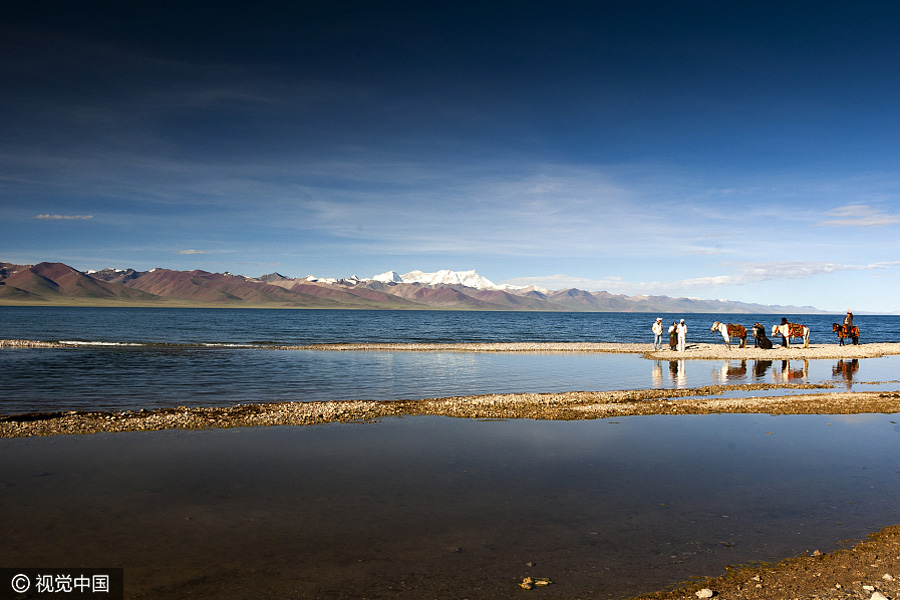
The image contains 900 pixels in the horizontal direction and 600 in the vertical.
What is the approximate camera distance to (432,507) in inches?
400

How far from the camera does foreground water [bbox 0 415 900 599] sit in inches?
302

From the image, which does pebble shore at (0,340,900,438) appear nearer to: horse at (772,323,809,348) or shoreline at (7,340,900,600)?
shoreline at (7,340,900,600)

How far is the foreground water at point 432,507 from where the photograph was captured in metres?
7.67

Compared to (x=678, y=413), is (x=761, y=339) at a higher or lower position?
higher

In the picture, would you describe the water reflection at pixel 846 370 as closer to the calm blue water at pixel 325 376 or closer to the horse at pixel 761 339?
the calm blue water at pixel 325 376

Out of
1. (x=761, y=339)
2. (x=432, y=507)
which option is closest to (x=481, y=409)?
(x=432, y=507)

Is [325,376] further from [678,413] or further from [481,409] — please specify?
[678,413]

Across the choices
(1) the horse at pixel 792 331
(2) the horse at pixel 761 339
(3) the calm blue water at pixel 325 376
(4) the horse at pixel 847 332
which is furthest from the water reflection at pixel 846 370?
(4) the horse at pixel 847 332

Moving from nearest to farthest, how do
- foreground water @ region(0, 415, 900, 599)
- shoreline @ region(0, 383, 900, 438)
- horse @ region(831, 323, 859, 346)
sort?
1. foreground water @ region(0, 415, 900, 599)
2. shoreline @ region(0, 383, 900, 438)
3. horse @ region(831, 323, 859, 346)

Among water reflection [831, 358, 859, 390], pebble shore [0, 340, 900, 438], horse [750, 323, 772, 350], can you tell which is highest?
horse [750, 323, 772, 350]

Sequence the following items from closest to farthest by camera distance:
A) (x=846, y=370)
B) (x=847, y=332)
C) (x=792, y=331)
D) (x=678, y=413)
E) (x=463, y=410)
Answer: (x=678, y=413) < (x=463, y=410) < (x=846, y=370) < (x=792, y=331) < (x=847, y=332)

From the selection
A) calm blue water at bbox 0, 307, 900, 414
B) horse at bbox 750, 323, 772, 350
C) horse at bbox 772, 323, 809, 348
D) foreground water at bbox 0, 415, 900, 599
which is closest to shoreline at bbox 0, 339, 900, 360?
horse at bbox 750, 323, 772, 350

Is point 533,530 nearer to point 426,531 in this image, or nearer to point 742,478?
point 426,531

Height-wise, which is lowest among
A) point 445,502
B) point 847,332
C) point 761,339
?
point 445,502
